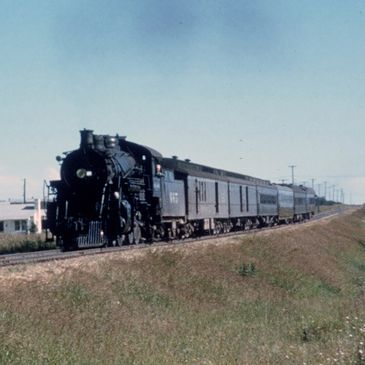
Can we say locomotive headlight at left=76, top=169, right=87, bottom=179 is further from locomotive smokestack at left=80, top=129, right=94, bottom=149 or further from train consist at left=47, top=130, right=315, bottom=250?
locomotive smokestack at left=80, top=129, right=94, bottom=149

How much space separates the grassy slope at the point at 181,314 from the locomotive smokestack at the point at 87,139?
191 inches

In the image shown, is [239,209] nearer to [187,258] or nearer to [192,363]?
[187,258]

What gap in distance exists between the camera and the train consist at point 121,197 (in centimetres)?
2520

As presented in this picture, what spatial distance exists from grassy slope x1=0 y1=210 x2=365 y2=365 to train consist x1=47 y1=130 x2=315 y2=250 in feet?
7.57

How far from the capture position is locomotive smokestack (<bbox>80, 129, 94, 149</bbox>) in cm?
2612

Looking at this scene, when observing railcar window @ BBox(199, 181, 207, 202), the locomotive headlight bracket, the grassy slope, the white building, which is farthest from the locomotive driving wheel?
the white building

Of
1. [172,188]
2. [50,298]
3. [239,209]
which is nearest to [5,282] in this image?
[50,298]

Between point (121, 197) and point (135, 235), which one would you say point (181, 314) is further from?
point (135, 235)

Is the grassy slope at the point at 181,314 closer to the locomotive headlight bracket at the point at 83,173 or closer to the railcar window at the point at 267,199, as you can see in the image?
the locomotive headlight bracket at the point at 83,173

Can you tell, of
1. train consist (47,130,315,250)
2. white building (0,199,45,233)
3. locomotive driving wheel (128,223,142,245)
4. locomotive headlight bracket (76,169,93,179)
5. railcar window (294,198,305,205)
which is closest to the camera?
train consist (47,130,315,250)

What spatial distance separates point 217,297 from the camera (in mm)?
21562

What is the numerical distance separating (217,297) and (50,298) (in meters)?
7.10

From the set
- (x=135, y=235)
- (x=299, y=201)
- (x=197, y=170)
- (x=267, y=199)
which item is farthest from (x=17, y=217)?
(x=135, y=235)

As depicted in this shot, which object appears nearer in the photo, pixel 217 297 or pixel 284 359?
pixel 284 359
